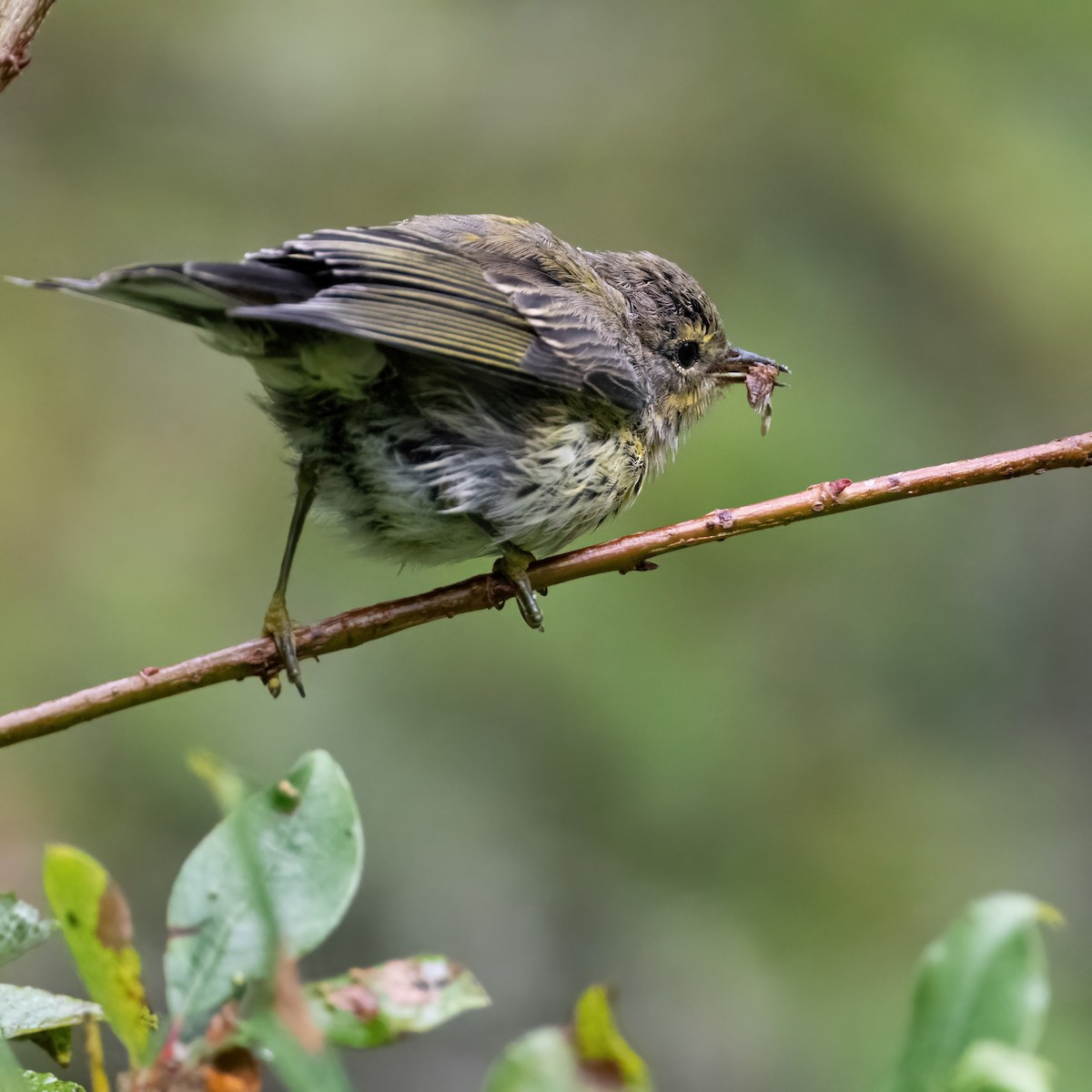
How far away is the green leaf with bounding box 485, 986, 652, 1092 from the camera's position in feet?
2.21

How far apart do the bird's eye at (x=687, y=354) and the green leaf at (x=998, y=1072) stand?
2.91 m

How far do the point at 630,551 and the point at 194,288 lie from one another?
818 millimetres

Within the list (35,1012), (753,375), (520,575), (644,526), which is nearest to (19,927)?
(35,1012)

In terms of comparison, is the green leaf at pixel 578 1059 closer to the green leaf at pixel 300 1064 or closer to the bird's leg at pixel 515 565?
the green leaf at pixel 300 1064

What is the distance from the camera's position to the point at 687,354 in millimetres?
3521

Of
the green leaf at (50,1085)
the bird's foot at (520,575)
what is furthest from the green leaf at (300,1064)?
the bird's foot at (520,575)

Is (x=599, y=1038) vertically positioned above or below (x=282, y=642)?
below

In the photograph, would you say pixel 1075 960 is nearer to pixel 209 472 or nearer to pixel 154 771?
pixel 154 771

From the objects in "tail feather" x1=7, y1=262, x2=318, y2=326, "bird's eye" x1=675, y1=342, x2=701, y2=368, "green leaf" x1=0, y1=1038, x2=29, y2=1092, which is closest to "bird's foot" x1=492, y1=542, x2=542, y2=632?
"tail feather" x1=7, y1=262, x2=318, y2=326

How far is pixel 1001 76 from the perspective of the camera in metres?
5.45

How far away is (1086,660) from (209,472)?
381 centimetres

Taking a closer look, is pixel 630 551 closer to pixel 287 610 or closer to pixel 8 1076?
pixel 287 610

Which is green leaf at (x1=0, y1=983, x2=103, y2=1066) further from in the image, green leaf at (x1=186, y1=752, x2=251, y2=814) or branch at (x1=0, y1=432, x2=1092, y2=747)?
branch at (x1=0, y1=432, x2=1092, y2=747)

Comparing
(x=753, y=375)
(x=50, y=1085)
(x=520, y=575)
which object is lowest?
(x=50, y=1085)
